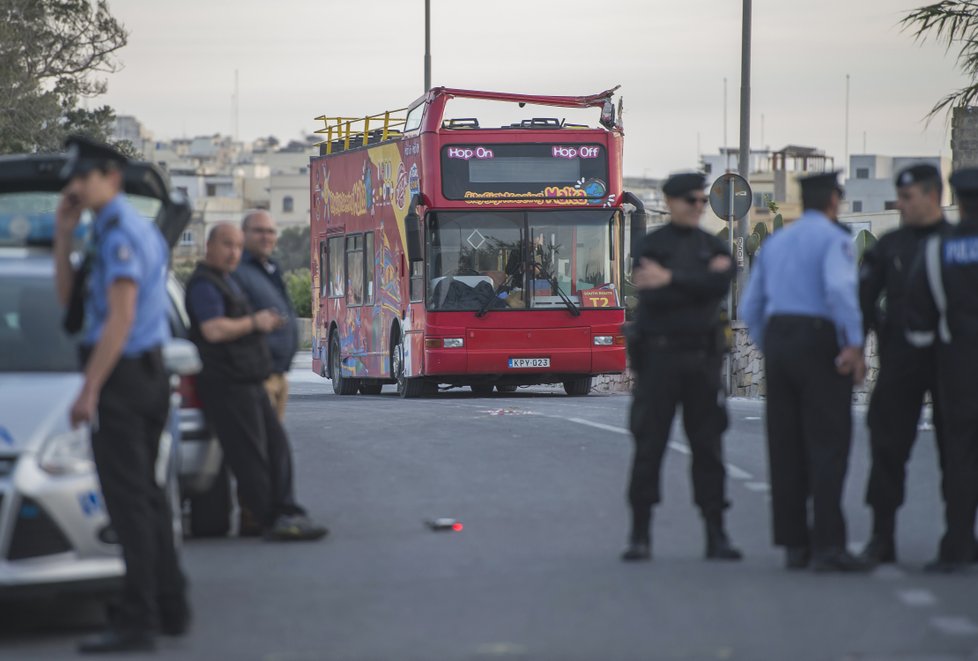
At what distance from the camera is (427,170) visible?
23.3 m

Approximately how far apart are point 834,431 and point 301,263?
134911 mm

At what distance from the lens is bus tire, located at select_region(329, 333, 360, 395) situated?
28672 millimetres

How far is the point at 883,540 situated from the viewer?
850 centimetres

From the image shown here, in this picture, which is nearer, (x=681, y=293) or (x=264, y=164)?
(x=681, y=293)

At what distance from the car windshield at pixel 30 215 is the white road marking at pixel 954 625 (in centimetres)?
435

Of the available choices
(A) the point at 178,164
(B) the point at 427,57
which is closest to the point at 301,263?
(A) the point at 178,164

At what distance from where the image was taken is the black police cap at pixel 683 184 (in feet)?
27.9

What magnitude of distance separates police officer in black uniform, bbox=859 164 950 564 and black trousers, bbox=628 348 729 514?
0.72m

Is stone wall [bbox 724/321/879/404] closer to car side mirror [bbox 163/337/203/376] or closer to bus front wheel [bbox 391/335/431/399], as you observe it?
bus front wheel [bbox 391/335/431/399]

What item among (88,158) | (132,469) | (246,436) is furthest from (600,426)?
(88,158)

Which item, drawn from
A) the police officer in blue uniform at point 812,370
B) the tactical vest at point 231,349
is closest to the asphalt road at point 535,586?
the police officer in blue uniform at point 812,370

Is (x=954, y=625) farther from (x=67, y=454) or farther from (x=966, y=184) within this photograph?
(x=67, y=454)

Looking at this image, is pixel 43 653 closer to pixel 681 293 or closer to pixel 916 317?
pixel 681 293

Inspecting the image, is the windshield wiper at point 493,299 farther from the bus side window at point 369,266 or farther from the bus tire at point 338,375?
the bus tire at point 338,375
